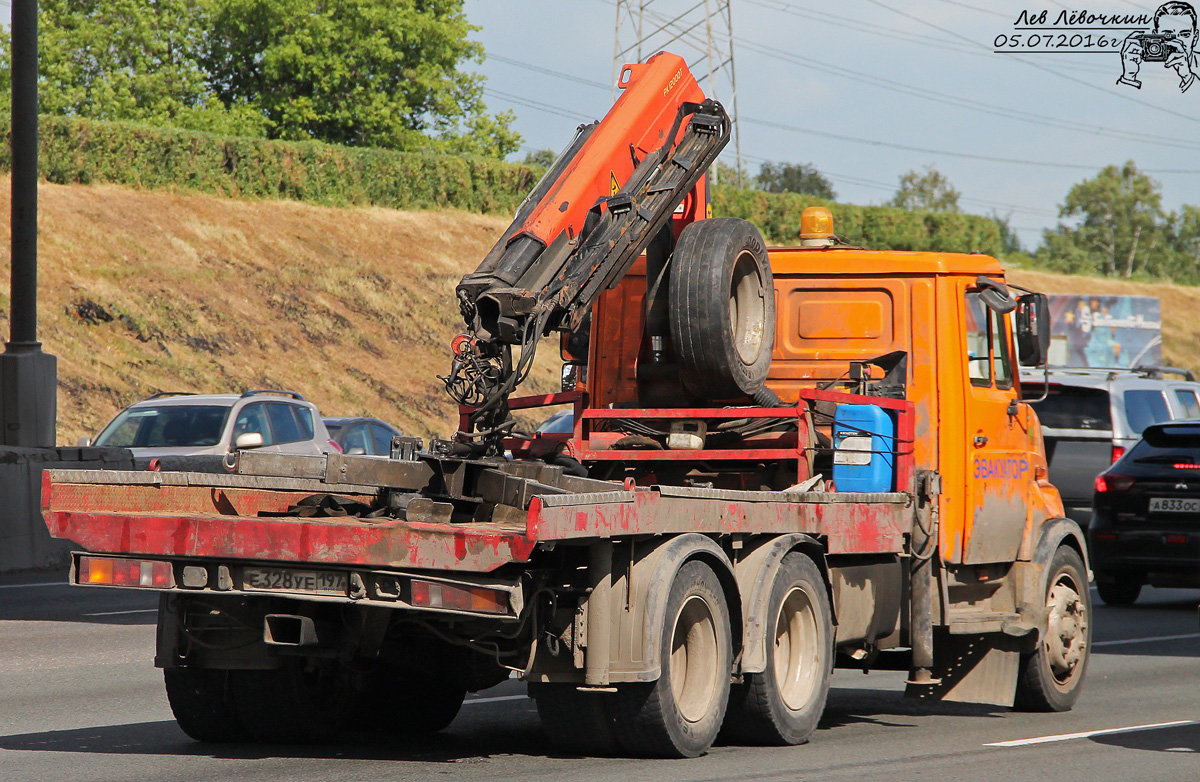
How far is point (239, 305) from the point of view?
39.7 m

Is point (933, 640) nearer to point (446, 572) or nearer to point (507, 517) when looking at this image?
point (507, 517)

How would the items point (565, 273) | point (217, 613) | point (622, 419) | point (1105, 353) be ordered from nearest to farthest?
1. point (217, 613)
2. point (565, 273)
3. point (622, 419)
4. point (1105, 353)

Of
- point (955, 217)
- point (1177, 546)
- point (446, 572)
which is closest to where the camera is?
point (446, 572)

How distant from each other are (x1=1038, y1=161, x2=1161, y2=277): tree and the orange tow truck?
100076 mm

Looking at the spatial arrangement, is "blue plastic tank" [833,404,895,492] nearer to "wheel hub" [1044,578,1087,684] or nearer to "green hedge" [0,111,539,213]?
"wheel hub" [1044,578,1087,684]

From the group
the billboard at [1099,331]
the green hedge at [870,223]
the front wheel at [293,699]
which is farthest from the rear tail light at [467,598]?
the green hedge at [870,223]

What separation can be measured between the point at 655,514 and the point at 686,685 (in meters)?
0.95

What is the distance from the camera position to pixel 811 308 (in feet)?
31.4

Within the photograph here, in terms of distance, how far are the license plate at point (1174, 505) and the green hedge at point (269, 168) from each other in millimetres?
30893

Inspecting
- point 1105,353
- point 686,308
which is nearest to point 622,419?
point 686,308

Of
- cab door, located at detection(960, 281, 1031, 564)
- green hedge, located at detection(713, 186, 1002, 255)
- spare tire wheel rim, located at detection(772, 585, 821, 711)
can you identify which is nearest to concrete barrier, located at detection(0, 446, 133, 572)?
cab door, located at detection(960, 281, 1031, 564)

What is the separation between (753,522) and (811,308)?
8.27 ft

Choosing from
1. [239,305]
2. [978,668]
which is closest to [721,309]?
[978,668]

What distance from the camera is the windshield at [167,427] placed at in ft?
60.1
